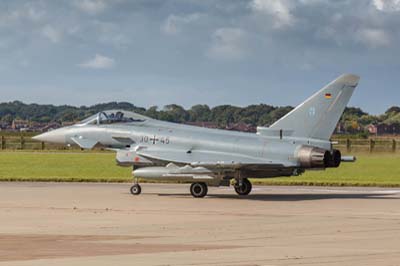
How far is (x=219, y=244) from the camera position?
15.0 m

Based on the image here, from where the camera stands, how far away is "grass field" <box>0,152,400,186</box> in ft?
117

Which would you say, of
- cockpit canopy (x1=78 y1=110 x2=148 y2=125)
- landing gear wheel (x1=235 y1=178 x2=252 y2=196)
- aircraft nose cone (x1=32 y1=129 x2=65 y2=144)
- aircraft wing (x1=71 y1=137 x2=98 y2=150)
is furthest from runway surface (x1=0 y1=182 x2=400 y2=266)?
cockpit canopy (x1=78 y1=110 x2=148 y2=125)

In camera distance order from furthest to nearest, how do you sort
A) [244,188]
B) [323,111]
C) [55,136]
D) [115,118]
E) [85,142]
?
1. [55,136]
2. [115,118]
3. [85,142]
4. [244,188]
5. [323,111]

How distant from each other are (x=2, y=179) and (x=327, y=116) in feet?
51.2

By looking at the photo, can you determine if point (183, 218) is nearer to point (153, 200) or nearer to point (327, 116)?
point (153, 200)

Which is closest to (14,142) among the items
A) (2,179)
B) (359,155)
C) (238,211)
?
(359,155)

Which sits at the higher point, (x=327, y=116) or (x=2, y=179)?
(x=327, y=116)

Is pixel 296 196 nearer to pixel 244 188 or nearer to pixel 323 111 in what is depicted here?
pixel 244 188

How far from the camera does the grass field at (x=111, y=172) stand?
35.6 metres

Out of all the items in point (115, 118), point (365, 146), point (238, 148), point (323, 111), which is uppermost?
point (323, 111)

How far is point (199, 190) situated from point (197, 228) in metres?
8.99

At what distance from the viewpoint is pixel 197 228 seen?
1770 centimetres

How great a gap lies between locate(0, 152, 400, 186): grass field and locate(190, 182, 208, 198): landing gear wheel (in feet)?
27.0

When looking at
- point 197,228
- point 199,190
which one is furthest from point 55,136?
point 197,228
